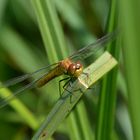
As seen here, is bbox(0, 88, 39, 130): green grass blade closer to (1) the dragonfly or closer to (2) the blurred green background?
(2) the blurred green background

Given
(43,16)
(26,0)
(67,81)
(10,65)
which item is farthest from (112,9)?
(10,65)

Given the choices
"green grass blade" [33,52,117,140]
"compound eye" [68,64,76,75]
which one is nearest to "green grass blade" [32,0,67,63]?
"green grass blade" [33,52,117,140]

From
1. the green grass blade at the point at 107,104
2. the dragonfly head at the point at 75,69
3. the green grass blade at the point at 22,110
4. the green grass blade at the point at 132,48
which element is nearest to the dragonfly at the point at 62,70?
the dragonfly head at the point at 75,69

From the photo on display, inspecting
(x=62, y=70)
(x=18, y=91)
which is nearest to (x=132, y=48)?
(x=18, y=91)

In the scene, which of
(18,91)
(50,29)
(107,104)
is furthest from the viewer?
(18,91)

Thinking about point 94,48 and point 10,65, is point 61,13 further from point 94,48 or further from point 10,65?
point 94,48

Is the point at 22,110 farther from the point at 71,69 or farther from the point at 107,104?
the point at 107,104

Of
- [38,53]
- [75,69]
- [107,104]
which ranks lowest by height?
[107,104]
